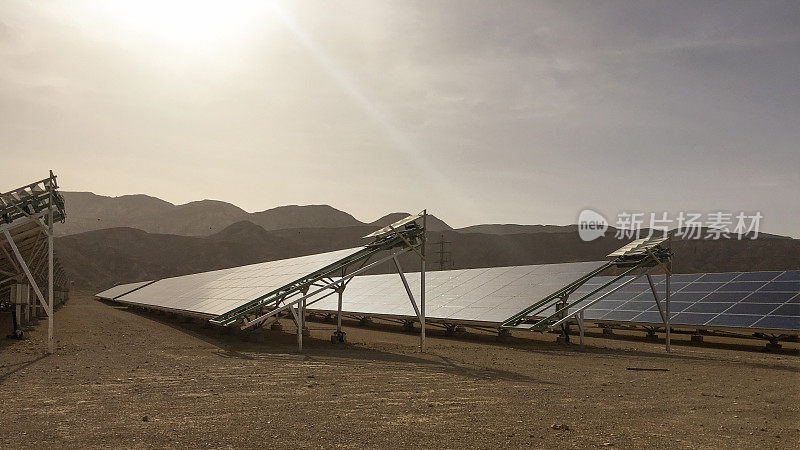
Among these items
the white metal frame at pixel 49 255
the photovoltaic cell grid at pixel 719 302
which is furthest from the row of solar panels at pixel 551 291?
the white metal frame at pixel 49 255

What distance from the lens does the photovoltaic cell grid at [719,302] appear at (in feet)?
74.3

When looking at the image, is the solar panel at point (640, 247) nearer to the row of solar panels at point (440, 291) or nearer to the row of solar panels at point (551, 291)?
the row of solar panels at point (440, 291)

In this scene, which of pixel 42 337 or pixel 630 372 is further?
pixel 42 337

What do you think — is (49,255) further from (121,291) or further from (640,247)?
(121,291)

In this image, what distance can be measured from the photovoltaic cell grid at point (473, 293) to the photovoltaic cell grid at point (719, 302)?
2.00 m

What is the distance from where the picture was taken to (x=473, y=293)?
29781 millimetres

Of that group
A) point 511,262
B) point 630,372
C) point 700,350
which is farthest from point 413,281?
point 511,262

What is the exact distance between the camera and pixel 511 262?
127 metres

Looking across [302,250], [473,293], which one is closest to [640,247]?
[473,293]

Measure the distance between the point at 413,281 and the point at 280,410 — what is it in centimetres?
2860

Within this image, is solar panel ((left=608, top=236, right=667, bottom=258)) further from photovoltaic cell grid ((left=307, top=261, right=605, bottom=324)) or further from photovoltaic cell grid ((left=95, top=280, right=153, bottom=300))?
photovoltaic cell grid ((left=95, top=280, right=153, bottom=300))

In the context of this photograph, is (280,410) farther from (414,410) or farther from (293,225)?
(293,225)

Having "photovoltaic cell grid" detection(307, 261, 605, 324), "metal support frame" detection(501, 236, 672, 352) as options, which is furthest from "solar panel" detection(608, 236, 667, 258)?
"photovoltaic cell grid" detection(307, 261, 605, 324)

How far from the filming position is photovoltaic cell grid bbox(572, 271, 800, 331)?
22656mm
